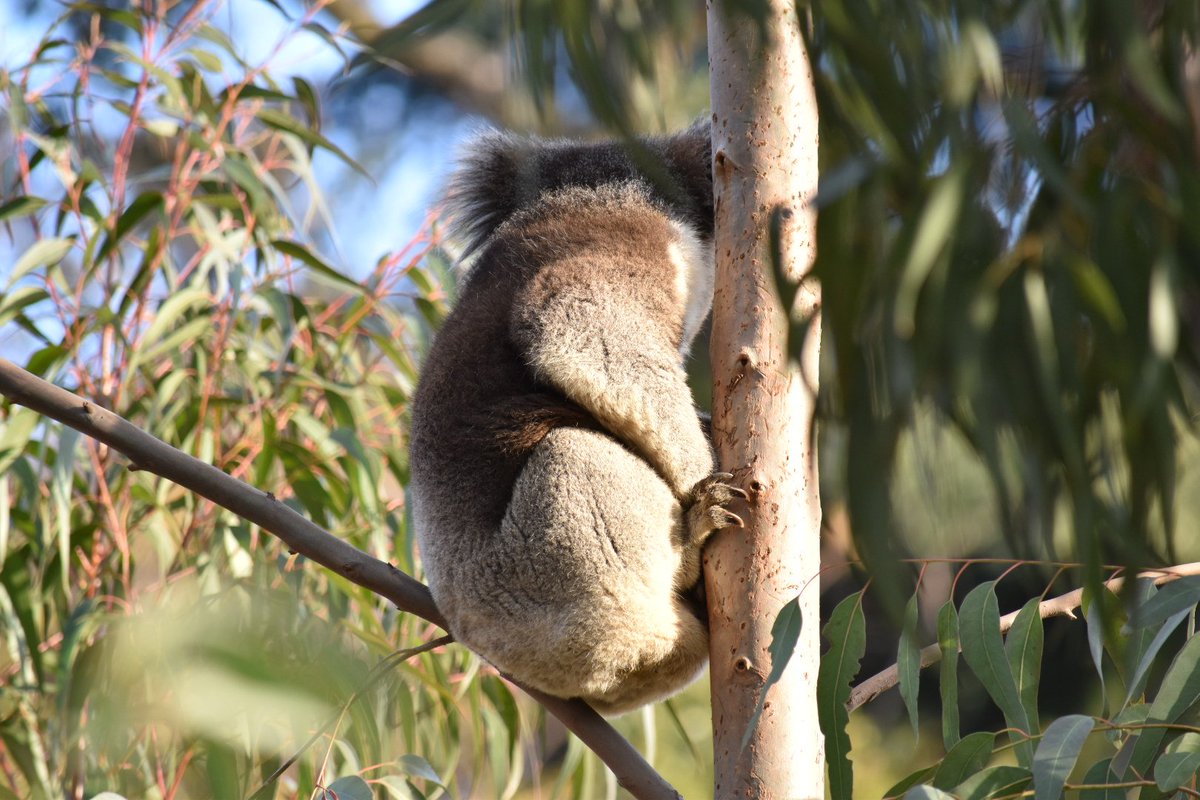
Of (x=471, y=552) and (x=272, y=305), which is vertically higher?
(x=272, y=305)

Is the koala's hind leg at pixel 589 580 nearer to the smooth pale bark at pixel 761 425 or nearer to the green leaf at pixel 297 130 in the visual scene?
the smooth pale bark at pixel 761 425

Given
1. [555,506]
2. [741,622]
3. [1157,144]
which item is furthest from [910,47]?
[555,506]

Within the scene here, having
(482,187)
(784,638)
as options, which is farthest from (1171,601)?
(482,187)

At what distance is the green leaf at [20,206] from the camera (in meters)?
2.29

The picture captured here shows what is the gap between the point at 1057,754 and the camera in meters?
1.09

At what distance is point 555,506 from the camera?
1.65 meters

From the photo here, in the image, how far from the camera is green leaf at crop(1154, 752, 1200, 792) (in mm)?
1108

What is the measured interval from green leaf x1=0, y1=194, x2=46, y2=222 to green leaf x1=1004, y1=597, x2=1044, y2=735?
194cm

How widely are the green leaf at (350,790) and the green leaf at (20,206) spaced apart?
1.47m

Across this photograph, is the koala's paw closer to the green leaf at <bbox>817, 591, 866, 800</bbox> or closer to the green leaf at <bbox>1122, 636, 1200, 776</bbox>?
the green leaf at <bbox>817, 591, 866, 800</bbox>

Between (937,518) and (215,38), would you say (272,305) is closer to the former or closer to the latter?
(215,38)

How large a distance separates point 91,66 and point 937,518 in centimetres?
235

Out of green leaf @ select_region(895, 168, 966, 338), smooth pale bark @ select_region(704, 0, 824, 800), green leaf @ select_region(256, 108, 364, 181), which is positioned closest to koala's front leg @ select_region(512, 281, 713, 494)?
smooth pale bark @ select_region(704, 0, 824, 800)

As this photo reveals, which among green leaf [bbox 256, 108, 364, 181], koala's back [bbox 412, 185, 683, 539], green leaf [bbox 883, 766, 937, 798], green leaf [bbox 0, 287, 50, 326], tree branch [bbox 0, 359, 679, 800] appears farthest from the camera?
green leaf [bbox 256, 108, 364, 181]
